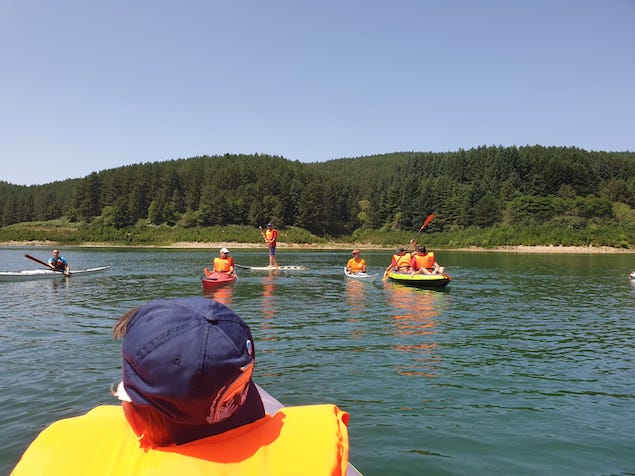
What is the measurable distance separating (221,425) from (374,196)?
125 meters

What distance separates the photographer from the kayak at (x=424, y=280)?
21469mm

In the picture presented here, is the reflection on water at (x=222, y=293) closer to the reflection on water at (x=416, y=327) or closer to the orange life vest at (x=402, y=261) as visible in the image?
the reflection on water at (x=416, y=327)

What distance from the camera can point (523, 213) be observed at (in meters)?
100

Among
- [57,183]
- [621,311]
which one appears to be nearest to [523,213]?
[621,311]

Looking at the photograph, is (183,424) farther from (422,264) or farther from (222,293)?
(422,264)

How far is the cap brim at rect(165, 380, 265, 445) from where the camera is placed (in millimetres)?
2238

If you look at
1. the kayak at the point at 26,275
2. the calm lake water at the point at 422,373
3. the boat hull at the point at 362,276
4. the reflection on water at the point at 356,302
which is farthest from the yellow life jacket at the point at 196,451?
the kayak at the point at 26,275

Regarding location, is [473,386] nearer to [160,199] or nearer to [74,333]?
[74,333]

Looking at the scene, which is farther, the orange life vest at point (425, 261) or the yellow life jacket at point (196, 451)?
the orange life vest at point (425, 261)

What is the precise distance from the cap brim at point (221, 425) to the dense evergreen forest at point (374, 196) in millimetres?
93972

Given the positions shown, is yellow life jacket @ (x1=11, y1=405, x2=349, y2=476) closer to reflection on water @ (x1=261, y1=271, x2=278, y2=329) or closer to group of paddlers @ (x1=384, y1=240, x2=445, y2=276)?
reflection on water @ (x1=261, y1=271, x2=278, y2=329)

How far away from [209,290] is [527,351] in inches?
580

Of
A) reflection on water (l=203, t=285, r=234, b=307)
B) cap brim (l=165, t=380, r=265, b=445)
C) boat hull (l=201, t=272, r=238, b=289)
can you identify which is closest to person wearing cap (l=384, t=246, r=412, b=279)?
boat hull (l=201, t=272, r=238, b=289)

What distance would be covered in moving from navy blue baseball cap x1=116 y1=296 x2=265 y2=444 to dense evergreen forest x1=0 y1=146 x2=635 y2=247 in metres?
94.2
